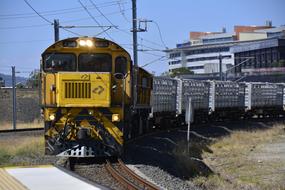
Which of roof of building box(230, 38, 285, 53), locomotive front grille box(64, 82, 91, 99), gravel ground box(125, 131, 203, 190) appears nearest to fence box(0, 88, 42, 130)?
gravel ground box(125, 131, 203, 190)

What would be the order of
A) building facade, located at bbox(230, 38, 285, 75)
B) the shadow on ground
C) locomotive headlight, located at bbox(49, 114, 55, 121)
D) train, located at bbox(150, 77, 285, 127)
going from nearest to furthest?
locomotive headlight, located at bbox(49, 114, 55, 121) < the shadow on ground < train, located at bbox(150, 77, 285, 127) < building facade, located at bbox(230, 38, 285, 75)

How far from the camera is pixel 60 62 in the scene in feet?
50.3

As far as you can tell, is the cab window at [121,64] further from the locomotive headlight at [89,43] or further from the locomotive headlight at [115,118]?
the locomotive headlight at [115,118]

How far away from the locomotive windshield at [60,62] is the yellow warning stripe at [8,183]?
448cm

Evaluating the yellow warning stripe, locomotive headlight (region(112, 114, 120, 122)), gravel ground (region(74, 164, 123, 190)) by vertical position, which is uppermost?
locomotive headlight (region(112, 114, 120, 122))

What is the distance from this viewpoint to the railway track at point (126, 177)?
11454mm

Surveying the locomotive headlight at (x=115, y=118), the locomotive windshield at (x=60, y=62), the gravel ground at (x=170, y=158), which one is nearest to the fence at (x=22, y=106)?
the gravel ground at (x=170, y=158)

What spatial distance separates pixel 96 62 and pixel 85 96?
3.62ft

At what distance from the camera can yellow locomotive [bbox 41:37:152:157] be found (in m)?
14.7

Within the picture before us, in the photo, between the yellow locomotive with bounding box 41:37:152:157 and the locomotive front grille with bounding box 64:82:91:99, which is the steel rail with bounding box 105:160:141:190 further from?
the locomotive front grille with bounding box 64:82:91:99

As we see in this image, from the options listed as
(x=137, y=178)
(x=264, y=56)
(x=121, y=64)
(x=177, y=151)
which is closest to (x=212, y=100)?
(x=177, y=151)

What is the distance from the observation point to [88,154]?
14578mm

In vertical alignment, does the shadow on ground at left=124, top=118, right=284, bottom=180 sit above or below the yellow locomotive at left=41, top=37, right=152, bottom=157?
below

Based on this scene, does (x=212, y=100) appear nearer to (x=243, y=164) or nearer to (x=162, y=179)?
(x=243, y=164)
